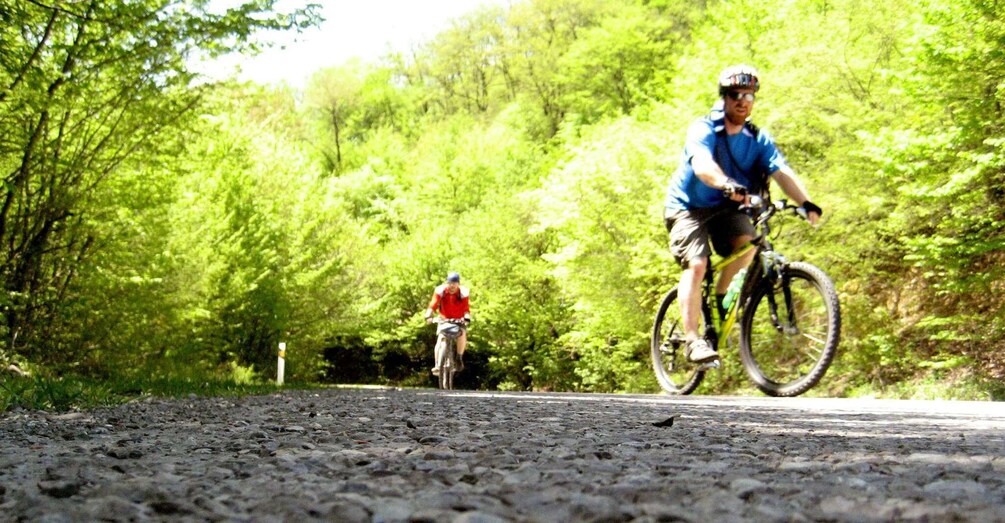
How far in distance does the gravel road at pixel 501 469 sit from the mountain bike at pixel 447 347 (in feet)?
37.3

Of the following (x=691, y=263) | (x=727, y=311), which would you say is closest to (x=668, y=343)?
(x=727, y=311)

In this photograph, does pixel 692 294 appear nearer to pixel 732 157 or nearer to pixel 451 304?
pixel 732 157

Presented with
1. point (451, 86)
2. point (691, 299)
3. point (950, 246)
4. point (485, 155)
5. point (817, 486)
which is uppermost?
point (451, 86)

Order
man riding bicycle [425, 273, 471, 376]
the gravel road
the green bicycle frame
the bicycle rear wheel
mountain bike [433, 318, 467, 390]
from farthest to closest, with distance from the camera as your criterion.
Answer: mountain bike [433, 318, 467, 390]
man riding bicycle [425, 273, 471, 376]
the bicycle rear wheel
the green bicycle frame
the gravel road

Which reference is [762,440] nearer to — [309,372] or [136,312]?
[136,312]

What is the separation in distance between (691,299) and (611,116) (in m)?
38.3

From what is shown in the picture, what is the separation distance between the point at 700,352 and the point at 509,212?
3054cm

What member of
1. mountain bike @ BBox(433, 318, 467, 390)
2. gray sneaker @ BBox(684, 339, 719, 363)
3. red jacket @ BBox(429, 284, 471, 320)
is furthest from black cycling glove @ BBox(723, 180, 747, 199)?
mountain bike @ BBox(433, 318, 467, 390)

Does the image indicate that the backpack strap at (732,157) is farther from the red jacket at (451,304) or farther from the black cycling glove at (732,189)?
the red jacket at (451,304)

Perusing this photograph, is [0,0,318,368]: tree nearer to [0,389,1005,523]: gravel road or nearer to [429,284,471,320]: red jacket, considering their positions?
[0,389,1005,523]: gravel road

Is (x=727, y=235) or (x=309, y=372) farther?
(x=309, y=372)

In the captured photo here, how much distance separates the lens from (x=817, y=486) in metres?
2.04

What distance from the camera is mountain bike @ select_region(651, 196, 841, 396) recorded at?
6.95 m

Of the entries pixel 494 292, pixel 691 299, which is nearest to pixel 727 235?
pixel 691 299
